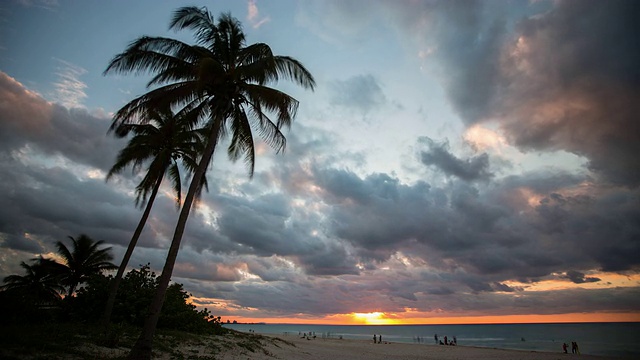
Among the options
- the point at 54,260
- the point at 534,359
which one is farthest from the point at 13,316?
the point at 534,359

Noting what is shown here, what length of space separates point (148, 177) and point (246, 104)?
8186mm

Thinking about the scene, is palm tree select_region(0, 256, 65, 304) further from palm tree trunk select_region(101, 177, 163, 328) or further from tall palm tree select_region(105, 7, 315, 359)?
tall palm tree select_region(105, 7, 315, 359)

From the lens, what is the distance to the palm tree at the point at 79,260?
2775 centimetres

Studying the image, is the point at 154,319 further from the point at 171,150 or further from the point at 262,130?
the point at 171,150

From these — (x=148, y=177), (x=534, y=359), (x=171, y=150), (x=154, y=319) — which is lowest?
(x=534, y=359)

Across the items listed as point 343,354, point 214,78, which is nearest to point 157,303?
point 214,78

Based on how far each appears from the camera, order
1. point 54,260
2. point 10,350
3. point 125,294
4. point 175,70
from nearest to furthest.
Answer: point 10,350, point 175,70, point 125,294, point 54,260

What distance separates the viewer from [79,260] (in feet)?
92.4

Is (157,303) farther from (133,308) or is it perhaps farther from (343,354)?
(343,354)

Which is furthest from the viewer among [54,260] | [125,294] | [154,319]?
[54,260]

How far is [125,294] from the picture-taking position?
17.7 m

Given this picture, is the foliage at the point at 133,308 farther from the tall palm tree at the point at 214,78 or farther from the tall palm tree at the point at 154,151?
the tall palm tree at the point at 214,78

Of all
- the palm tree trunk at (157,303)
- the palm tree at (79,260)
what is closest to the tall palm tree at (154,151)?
the palm tree trunk at (157,303)

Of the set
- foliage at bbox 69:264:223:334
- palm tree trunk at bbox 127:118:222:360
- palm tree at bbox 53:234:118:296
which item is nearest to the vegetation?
foliage at bbox 69:264:223:334
